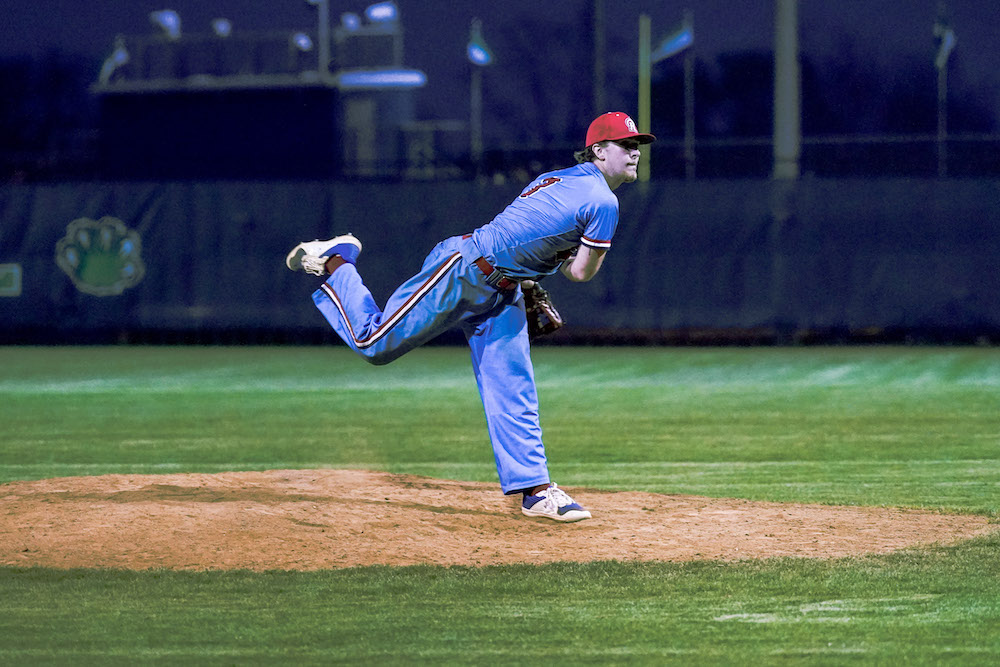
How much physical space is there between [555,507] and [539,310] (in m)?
0.94

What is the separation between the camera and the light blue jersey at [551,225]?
6.35m

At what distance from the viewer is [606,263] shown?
19875 mm

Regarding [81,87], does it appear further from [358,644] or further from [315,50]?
[358,644]

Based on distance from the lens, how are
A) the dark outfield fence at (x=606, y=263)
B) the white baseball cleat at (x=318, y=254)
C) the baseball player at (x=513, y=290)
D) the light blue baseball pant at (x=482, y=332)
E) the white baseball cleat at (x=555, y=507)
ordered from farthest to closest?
1. the dark outfield fence at (x=606, y=263)
2. the white baseball cleat at (x=318, y=254)
3. the white baseball cleat at (x=555, y=507)
4. the light blue baseball pant at (x=482, y=332)
5. the baseball player at (x=513, y=290)

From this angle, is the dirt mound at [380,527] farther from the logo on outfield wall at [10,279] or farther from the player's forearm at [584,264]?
the logo on outfield wall at [10,279]

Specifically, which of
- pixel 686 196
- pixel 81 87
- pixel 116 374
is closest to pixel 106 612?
pixel 116 374

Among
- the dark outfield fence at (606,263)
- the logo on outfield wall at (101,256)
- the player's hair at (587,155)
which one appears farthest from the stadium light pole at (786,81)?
the player's hair at (587,155)

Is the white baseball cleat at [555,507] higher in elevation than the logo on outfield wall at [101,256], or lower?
lower

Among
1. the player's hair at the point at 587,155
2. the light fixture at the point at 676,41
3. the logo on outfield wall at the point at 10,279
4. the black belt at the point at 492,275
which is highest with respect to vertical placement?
the light fixture at the point at 676,41

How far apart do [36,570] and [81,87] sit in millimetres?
45442

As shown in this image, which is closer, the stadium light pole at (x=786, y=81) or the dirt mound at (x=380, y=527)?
the dirt mound at (x=380, y=527)

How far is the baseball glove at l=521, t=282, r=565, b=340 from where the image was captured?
Answer: 6.80m

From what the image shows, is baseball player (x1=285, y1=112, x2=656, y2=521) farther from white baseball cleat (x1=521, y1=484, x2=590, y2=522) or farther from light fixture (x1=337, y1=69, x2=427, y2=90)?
Result: light fixture (x1=337, y1=69, x2=427, y2=90)

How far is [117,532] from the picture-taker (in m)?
6.35
